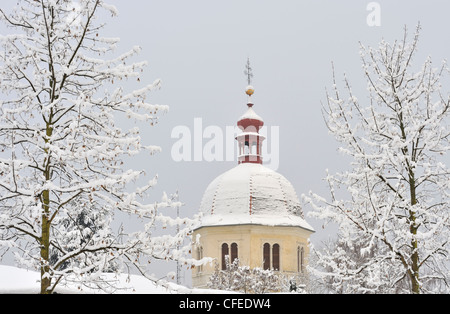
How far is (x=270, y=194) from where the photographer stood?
138 ft

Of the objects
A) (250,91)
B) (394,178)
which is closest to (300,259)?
(250,91)

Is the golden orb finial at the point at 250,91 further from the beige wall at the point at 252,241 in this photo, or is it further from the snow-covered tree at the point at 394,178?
the snow-covered tree at the point at 394,178

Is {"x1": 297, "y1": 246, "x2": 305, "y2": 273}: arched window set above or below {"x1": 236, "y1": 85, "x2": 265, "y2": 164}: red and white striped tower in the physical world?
below

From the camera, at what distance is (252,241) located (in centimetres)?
4038

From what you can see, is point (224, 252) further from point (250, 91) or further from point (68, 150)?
point (68, 150)

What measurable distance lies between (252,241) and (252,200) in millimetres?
2737

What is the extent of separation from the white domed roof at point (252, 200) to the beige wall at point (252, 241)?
0.51 m

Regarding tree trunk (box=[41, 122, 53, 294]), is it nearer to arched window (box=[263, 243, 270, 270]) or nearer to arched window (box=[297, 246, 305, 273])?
arched window (box=[263, 243, 270, 270])

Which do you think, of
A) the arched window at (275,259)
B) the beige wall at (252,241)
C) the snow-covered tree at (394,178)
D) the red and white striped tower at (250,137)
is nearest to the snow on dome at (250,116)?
the red and white striped tower at (250,137)

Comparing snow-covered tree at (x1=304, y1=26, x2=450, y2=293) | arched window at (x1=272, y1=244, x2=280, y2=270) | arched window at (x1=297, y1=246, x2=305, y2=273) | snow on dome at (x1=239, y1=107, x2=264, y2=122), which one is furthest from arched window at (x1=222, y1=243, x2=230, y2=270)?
snow-covered tree at (x1=304, y1=26, x2=450, y2=293)

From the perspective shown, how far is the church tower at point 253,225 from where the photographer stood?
132ft

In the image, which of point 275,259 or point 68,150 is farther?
point 275,259

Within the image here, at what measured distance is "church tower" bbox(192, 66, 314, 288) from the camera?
132ft

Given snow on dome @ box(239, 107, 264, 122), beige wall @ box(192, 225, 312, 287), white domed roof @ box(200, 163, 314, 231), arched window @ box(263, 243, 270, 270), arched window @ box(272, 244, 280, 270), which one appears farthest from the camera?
snow on dome @ box(239, 107, 264, 122)
